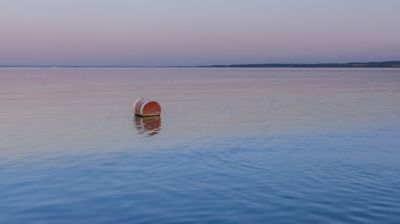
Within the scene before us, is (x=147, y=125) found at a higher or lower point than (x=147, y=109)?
lower

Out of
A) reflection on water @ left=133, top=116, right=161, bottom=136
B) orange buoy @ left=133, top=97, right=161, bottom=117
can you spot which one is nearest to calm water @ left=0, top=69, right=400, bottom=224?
reflection on water @ left=133, top=116, right=161, bottom=136

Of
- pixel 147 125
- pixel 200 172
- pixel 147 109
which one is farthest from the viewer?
pixel 147 109

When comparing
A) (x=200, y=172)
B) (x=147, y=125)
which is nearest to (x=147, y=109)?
(x=147, y=125)

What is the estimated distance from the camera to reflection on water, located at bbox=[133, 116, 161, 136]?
79.2ft

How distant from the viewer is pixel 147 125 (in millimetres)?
27188

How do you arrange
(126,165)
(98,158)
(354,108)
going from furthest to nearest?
(354,108) → (98,158) → (126,165)

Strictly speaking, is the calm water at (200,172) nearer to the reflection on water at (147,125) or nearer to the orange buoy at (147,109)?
the reflection on water at (147,125)

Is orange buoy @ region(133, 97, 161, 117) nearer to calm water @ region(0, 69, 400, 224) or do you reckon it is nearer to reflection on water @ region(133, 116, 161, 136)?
reflection on water @ region(133, 116, 161, 136)

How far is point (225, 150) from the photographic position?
18453 millimetres

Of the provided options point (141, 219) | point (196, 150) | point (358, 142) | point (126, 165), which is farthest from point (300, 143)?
point (141, 219)

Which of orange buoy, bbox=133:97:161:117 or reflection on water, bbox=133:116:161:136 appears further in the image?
orange buoy, bbox=133:97:161:117

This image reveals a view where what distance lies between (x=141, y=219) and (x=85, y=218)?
1264 millimetres

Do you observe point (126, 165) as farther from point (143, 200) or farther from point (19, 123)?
point (19, 123)

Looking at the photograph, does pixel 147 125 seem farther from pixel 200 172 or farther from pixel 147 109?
pixel 200 172
